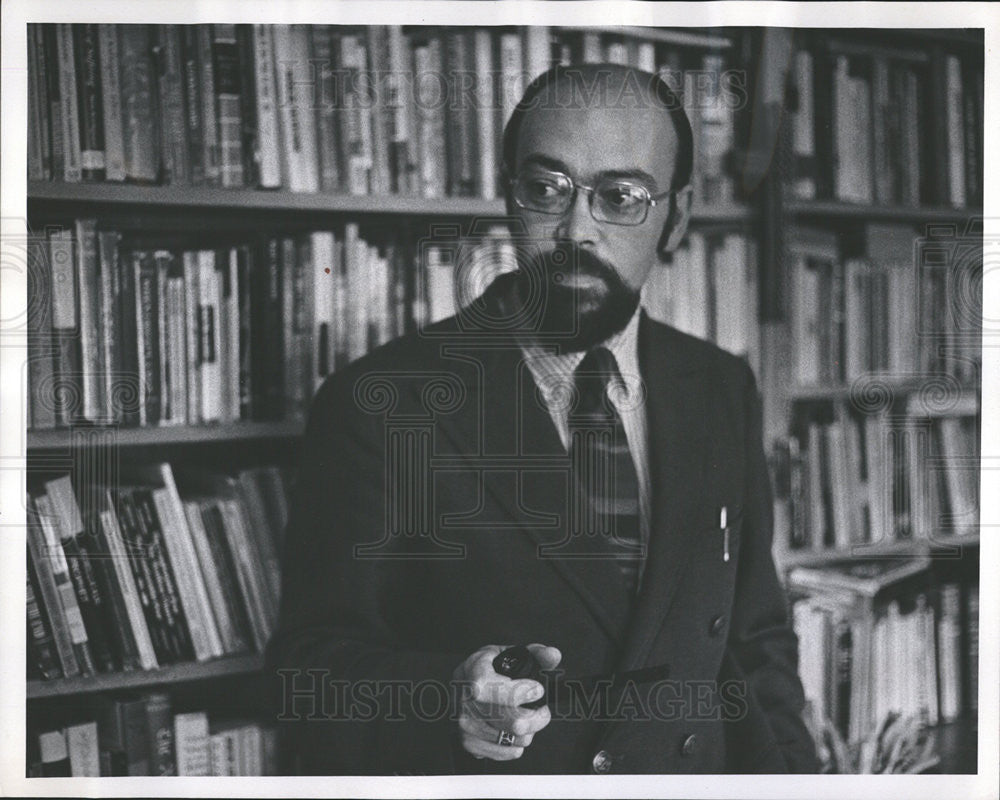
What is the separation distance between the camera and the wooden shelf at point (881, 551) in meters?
1.46

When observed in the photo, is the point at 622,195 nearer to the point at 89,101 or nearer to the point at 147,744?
the point at 89,101

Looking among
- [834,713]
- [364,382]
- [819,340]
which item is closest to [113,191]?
[364,382]

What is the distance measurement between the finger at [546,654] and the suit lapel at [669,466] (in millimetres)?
95

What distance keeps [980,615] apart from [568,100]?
99cm

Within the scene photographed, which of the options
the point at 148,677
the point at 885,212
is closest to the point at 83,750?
the point at 148,677

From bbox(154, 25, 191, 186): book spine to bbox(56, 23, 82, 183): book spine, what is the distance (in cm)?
12

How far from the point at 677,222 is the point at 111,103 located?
2.73 feet

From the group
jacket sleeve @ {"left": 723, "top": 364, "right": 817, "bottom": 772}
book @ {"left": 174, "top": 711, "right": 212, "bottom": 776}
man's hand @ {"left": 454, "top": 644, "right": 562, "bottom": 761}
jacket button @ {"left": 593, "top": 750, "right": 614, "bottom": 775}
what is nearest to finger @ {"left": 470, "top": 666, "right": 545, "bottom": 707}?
man's hand @ {"left": 454, "top": 644, "right": 562, "bottom": 761}

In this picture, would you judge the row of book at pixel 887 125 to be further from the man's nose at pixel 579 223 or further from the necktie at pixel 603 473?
the necktie at pixel 603 473

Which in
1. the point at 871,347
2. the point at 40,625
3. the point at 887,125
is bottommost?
the point at 40,625

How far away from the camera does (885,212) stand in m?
1.46

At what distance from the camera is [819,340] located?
145 cm

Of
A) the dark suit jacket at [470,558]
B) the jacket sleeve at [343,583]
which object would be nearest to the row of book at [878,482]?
the dark suit jacket at [470,558]

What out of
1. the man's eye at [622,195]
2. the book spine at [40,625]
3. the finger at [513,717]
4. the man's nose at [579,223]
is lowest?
the finger at [513,717]
